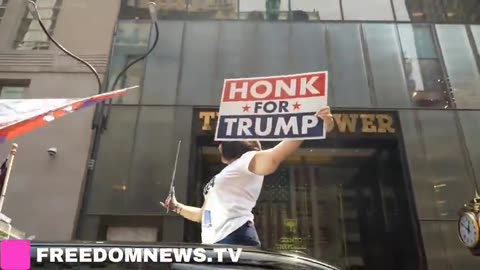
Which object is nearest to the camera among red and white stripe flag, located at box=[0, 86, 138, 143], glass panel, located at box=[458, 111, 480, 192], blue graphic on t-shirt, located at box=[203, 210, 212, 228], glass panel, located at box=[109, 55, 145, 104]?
red and white stripe flag, located at box=[0, 86, 138, 143]

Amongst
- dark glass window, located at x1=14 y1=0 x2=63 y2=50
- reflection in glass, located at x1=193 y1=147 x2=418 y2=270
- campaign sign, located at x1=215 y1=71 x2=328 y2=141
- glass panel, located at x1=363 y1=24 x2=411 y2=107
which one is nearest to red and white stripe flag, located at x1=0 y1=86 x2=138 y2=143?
campaign sign, located at x1=215 y1=71 x2=328 y2=141

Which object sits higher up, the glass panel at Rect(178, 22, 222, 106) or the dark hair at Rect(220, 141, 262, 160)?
the glass panel at Rect(178, 22, 222, 106)

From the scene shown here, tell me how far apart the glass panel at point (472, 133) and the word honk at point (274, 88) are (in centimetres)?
725

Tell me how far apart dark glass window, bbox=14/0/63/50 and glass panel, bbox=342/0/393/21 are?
320 inches

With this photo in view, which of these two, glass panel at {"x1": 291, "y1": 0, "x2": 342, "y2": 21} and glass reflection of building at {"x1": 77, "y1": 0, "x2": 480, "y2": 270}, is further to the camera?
glass panel at {"x1": 291, "y1": 0, "x2": 342, "y2": 21}

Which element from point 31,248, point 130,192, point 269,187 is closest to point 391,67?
point 269,187

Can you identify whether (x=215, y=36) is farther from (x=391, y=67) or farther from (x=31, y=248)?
(x=31, y=248)

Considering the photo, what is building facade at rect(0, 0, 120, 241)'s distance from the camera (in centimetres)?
1017

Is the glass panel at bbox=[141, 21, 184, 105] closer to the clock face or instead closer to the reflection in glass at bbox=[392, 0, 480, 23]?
the reflection in glass at bbox=[392, 0, 480, 23]

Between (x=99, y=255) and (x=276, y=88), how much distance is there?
3.58 meters

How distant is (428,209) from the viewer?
1023 cm

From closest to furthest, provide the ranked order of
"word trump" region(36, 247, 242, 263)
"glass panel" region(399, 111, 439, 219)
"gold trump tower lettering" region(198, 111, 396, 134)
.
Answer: "word trump" region(36, 247, 242, 263) → "glass panel" region(399, 111, 439, 219) → "gold trump tower lettering" region(198, 111, 396, 134)

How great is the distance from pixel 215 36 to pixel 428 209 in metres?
6.78

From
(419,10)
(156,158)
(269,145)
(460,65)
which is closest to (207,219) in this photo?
(269,145)
